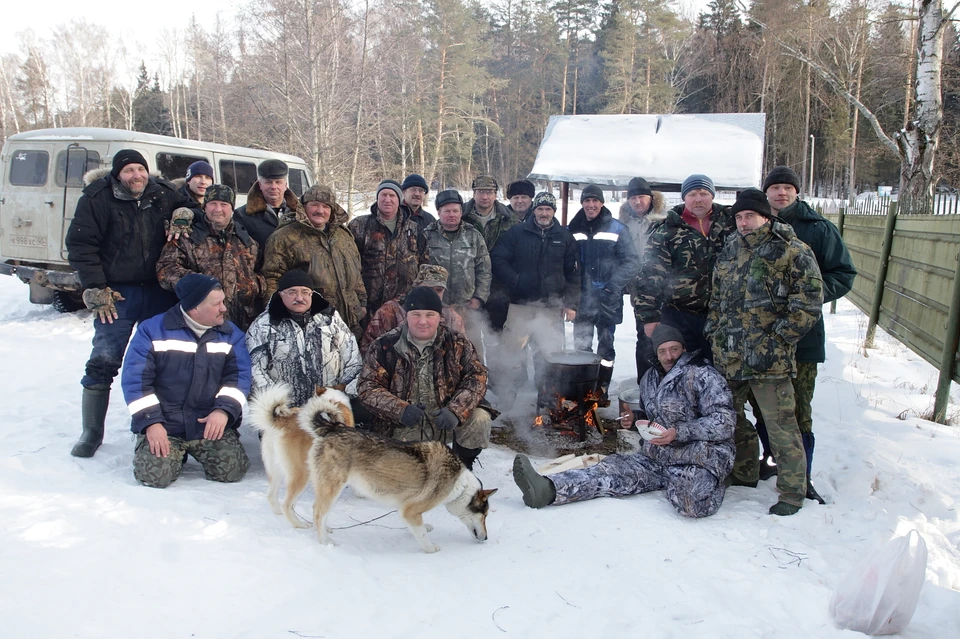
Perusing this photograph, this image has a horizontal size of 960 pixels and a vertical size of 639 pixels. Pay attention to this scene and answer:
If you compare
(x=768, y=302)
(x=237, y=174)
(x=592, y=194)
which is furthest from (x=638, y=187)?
(x=237, y=174)

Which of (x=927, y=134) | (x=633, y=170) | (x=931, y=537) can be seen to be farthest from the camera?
(x=927, y=134)

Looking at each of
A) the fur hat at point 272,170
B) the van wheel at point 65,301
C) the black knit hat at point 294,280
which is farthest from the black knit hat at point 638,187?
the van wheel at point 65,301

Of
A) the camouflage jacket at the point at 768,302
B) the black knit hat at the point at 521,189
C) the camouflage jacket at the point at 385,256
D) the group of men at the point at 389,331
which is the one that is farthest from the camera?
the black knit hat at the point at 521,189

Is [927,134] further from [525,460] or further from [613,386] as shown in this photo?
[525,460]

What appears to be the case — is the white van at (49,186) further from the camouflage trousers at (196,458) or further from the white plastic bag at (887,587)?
the white plastic bag at (887,587)

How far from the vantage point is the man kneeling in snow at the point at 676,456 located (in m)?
3.70

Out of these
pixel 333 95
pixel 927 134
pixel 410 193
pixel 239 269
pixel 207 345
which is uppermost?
pixel 333 95

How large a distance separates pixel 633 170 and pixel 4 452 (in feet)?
25.7

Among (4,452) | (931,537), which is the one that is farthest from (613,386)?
(4,452)

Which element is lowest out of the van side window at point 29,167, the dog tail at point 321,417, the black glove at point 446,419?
the black glove at point 446,419

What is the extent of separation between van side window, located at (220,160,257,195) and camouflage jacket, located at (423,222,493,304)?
614cm

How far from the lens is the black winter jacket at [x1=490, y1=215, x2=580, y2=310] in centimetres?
590

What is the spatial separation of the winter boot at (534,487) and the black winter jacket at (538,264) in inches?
97.5

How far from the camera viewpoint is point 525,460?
12.6ft
